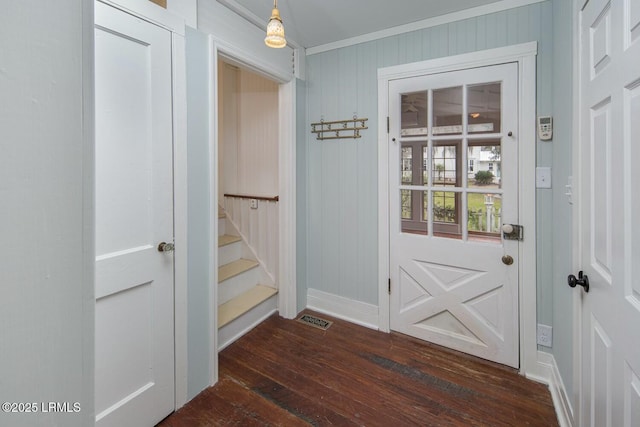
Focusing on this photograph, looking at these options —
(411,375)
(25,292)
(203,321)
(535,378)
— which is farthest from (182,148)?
(535,378)

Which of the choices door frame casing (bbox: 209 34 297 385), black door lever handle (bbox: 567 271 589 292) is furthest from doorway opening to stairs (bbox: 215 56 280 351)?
black door lever handle (bbox: 567 271 589 292)

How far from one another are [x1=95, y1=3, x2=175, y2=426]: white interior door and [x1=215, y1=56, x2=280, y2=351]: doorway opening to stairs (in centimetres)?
104

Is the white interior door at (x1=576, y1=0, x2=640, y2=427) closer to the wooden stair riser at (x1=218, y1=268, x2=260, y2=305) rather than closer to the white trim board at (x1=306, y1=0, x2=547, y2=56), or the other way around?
the white trim board at (x1=306, y1=0, x2=547, y2=56)

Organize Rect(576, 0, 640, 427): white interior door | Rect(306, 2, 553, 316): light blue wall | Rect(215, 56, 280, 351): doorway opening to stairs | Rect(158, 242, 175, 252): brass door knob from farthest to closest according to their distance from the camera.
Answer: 1. Rect(215, 56, 280, 351): doorway opening to stairs
2. Rect(306, 2, 553, 316): light blue wall
3. Rect(158, 242, 175, 252): brass door knob
4. Rect(576, 0, 640, 427): white interior door

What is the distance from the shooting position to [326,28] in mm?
2395

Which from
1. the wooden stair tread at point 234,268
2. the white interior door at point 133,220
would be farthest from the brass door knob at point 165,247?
the wooden stair tread at point 234,268

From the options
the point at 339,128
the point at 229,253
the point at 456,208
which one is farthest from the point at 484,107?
the point at 229,253

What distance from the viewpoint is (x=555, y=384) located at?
1769 millimetres

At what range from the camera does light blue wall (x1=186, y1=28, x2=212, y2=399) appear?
1.75 metres

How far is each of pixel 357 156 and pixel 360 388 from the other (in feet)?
5.76

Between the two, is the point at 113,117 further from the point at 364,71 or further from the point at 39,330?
the point at 364,71

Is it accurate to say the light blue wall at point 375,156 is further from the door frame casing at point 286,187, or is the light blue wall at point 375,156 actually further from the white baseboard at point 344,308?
the door frame casing at point 286,187

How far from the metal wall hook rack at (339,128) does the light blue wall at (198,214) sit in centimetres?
116

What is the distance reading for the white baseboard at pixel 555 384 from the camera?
1.52 meters
